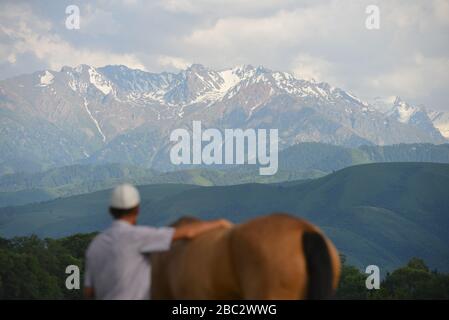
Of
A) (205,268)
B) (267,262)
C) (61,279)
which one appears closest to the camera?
(267,262)

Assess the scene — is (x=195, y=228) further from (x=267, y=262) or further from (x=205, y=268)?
(x=267, y=262)

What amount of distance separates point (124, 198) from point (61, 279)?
523 ft

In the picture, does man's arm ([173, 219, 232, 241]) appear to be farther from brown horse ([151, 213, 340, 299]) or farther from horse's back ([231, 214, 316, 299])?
horse's back ([231, 214, 316, 299])

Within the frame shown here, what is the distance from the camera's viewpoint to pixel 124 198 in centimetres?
1290

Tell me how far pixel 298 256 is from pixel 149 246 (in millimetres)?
2295

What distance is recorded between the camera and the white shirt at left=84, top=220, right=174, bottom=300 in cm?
1280

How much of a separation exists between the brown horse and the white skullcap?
1249 mm

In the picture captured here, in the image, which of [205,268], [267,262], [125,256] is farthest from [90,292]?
[267,262]

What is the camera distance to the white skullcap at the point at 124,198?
12.9 m

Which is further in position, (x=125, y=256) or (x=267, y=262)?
(x=125, y=256)

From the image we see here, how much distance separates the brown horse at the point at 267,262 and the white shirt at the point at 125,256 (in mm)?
728

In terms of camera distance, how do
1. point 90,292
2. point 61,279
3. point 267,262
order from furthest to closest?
point 61,279 → point 90,292 → point 267,262
